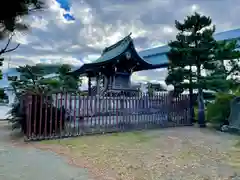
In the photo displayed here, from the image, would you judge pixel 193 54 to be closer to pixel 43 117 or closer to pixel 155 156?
pixel 155 156

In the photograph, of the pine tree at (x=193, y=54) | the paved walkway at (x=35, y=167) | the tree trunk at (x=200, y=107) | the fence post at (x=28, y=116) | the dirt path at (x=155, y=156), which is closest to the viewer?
the paved walkway at (x=35, y=167)

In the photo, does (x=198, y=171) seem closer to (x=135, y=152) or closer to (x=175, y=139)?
(x=135, y=152)

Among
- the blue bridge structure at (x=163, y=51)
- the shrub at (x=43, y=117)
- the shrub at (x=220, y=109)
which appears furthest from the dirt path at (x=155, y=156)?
the blue bridge structure at (x=163, y=51)

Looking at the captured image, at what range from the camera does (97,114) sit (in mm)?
8781

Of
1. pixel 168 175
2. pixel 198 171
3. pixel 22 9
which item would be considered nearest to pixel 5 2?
pixel 22 9

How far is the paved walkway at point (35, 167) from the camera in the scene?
153 inches

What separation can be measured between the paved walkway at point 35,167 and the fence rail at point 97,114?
5.56 ft

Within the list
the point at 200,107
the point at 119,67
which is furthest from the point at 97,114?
the point at 119,67

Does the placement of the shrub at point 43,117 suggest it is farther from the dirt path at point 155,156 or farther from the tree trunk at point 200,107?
the tree trunk at point 200,107

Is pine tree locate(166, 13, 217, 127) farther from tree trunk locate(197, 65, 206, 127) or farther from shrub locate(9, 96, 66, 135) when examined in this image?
shrub locate(9, 96, 66, 135)

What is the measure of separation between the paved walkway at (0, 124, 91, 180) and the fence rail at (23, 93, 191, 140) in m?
1.69

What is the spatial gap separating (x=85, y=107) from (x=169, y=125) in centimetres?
424

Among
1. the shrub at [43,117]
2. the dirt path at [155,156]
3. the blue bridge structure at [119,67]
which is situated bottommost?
the dirt path at [155,156]

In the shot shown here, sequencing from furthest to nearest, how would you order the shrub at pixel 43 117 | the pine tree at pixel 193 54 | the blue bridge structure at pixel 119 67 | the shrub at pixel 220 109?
the blue bridge structure at pixel 119 67
the pine tree at pixel 193 54
the shrub at pixel 220 109
the shrub at pixel 43 117
